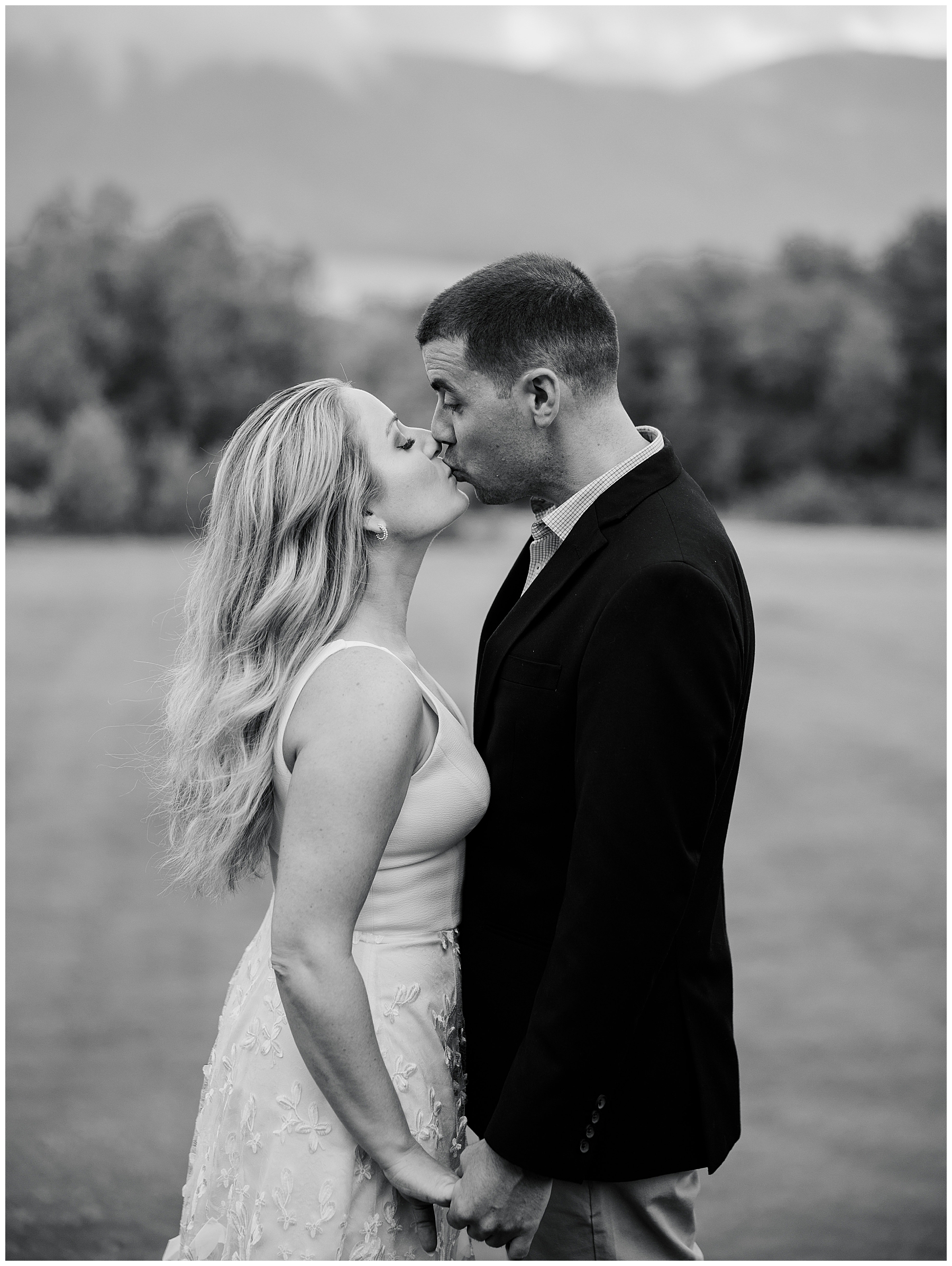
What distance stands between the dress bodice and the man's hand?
13.0 inches

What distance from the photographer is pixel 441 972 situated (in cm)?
170

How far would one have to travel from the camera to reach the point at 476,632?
1043 cm

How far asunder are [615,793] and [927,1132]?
201 inches

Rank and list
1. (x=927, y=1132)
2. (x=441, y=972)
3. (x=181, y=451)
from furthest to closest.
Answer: (x=181, y=451) → (x=927, y=1132) → (x=441, y=972)

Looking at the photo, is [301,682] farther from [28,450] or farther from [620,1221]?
[28,450]

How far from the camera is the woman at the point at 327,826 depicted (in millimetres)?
1498

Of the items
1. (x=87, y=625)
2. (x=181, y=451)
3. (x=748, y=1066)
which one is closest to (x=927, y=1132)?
(x=748, y=1066)

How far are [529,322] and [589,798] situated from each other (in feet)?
2.25

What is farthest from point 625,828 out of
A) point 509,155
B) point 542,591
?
point 509,155

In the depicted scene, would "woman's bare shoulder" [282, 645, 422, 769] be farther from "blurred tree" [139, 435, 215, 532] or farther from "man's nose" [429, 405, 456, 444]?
"blurred tree" [139, 435, 215, 532]

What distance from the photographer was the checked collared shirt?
1.65 meters

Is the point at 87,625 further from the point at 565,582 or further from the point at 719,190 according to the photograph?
the point at 565,582

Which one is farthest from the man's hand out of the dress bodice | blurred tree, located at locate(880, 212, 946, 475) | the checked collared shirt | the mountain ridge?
the mountain ridge

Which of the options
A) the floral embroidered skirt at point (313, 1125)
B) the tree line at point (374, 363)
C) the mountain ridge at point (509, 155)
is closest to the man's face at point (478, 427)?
the floral embroidered skirt at point (313, 1125)
